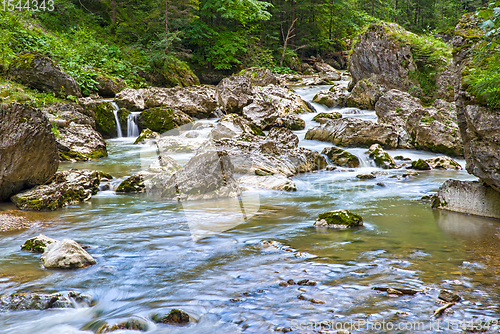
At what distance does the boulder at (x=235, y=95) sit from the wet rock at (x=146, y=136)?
160 inches

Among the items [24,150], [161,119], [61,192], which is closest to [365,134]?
[161,119]

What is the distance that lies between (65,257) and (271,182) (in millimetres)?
5220

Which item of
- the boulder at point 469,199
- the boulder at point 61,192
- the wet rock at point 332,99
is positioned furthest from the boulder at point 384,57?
the boulder at point 61,192

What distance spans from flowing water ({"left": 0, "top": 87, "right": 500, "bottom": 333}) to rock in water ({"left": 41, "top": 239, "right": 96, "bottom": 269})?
0.11 metres

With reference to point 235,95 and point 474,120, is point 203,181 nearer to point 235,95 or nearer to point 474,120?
point 474,120

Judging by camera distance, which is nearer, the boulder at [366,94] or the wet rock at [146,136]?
the wet rock at [146,136]

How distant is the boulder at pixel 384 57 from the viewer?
56.1 ft

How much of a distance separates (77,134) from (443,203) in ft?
35.9

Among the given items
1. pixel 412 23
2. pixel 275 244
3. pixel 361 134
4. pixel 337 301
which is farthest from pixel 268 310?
pixel 412 23

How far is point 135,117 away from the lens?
15.1 meters

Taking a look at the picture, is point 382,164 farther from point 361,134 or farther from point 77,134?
point 77,134

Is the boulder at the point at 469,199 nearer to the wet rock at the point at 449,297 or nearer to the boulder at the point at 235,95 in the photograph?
the wet rock at the point at 449,297

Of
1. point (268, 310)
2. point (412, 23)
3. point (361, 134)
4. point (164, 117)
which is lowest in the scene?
point (268, 310)

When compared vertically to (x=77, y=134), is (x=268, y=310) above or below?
below
